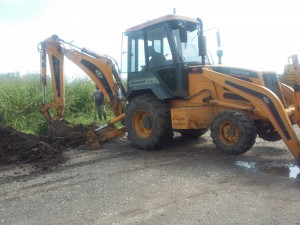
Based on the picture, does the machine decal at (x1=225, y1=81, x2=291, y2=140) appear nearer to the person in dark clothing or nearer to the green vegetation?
the green vegetation

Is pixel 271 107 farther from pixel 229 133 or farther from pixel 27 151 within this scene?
pixel 27 151

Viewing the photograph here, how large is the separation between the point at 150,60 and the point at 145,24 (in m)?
0.78

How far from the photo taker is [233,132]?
6.62 m

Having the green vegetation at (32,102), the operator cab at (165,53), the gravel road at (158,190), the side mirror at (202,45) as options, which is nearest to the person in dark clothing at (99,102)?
the green vegetation at (32,102)

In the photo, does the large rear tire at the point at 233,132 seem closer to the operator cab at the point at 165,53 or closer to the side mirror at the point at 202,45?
the operator cab at the point at 165,53

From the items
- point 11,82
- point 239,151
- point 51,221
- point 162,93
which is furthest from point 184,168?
point 11,82

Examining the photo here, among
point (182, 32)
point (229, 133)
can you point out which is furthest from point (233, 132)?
point (182, 32)

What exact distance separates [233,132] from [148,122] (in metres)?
2.07

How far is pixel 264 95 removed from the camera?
251 inches

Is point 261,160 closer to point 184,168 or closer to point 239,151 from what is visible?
point 239,151

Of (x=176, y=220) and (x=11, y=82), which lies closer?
(x=176, y=220)

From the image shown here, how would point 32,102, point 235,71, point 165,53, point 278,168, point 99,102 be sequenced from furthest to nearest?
point 99,102, point 32,102, point 165,53, point 235,71, point 278,168

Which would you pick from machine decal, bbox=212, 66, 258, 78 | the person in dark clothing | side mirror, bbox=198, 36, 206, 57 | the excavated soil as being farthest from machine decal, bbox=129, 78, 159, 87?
the person in dark clothing

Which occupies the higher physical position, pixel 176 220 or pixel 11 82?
pixel 11 82
